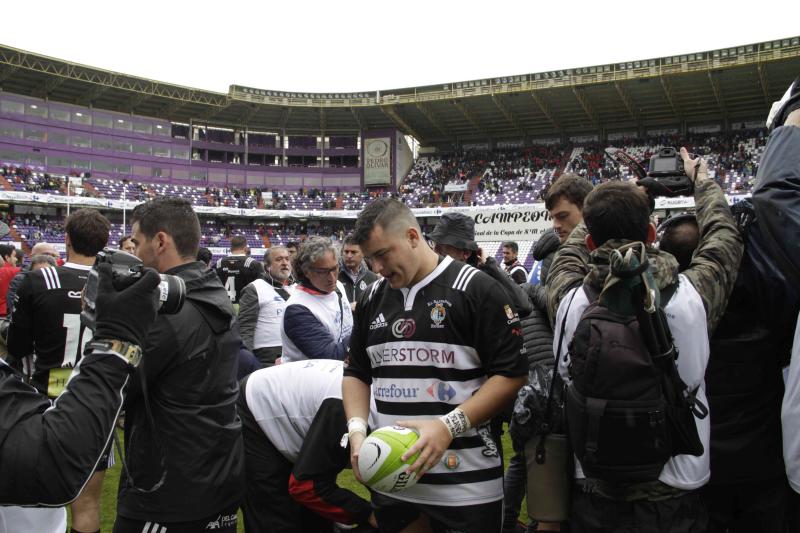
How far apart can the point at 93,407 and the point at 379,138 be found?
153 feet

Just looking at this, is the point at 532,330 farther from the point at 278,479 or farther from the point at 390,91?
the point at 390,91

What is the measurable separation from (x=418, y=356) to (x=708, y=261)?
3.54 feet

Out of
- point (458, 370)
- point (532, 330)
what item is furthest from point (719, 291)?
point (532, 330)

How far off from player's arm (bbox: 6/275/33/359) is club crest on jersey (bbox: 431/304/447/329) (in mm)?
2747

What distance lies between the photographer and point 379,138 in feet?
154

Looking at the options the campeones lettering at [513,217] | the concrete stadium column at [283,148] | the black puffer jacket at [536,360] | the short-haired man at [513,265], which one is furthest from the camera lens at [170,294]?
the concrete stadium column at [283,148]

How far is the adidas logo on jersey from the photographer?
2.26 m

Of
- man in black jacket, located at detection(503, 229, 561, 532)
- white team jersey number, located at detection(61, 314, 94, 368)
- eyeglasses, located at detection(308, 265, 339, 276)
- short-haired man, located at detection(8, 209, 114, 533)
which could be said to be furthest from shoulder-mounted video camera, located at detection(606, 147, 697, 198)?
white team jersey number, located at detection(61, 314, 94, 368)

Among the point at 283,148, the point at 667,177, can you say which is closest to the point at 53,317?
the point at 667,177

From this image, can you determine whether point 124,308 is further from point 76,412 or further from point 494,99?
point 494,99

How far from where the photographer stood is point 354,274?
5.89 metres

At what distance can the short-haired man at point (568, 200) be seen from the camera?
118 inches

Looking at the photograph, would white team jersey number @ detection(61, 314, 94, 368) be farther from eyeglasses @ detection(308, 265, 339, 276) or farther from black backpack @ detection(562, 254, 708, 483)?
black backpack @ detection(562, 254, 708, 483)

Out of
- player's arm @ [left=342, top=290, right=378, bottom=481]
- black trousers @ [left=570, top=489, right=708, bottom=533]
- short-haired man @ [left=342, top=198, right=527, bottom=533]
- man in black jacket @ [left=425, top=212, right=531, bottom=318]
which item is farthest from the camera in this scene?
man in black jacket @ [left=425, top=212, right=531, bottom=318]
